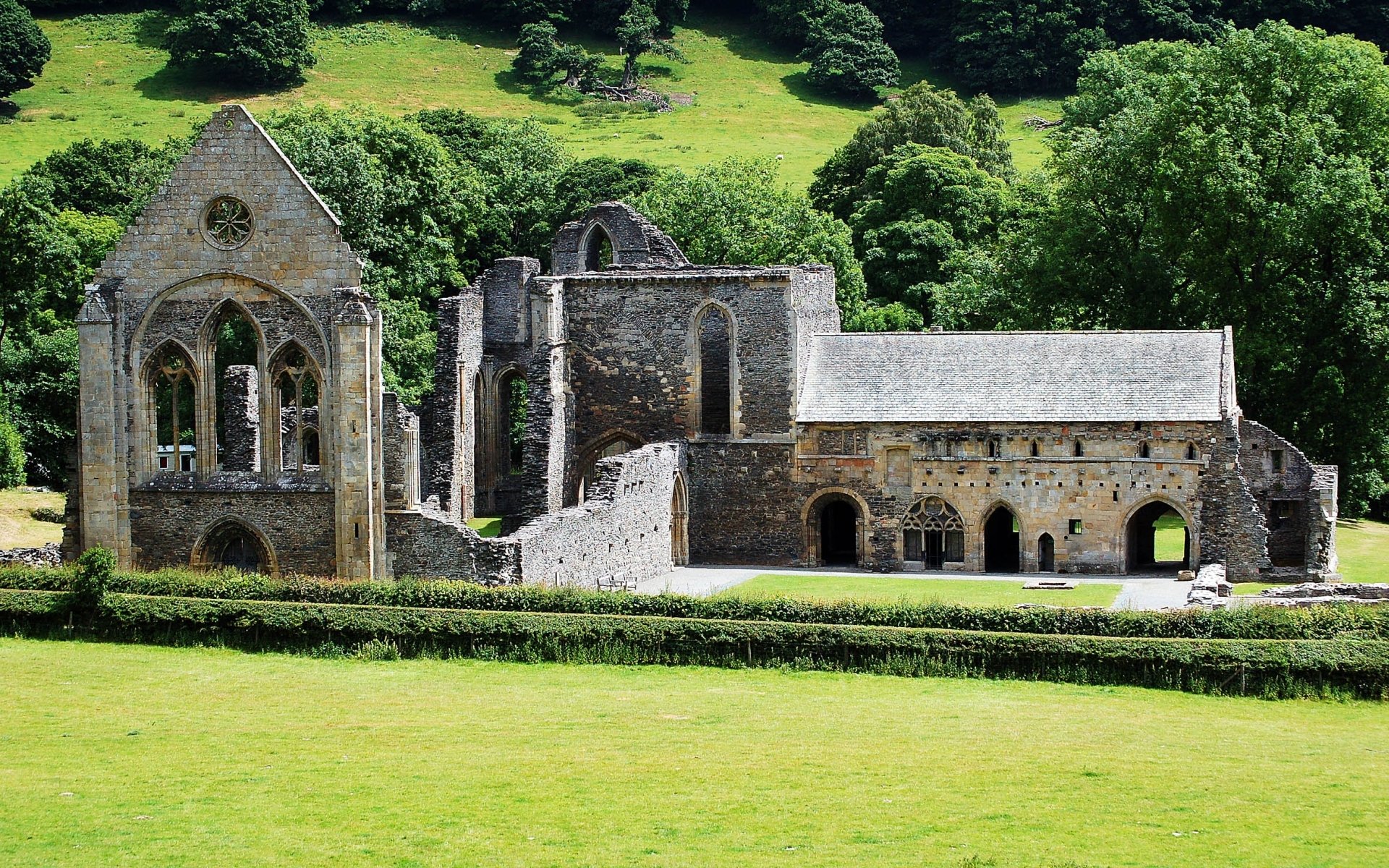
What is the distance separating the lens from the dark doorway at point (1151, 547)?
171ft

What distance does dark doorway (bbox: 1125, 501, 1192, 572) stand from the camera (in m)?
52.2

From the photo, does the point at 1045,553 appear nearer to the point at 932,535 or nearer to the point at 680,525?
the point at 932,535

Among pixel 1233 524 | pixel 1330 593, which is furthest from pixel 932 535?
pixel 1330 593

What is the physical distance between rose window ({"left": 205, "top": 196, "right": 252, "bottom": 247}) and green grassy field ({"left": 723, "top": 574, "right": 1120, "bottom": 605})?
14.3 m

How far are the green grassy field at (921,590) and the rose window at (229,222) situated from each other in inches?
564

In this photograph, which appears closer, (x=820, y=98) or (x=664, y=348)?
(x=664, y=348)

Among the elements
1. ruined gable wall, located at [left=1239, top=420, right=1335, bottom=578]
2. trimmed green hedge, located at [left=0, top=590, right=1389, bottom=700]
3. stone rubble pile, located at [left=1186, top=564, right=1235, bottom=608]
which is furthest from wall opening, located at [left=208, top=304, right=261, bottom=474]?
ruined gable wall, located at [left=1239, top=420, right=1335, bottom=578]

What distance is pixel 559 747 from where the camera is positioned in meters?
28.7

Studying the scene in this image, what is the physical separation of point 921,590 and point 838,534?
9.13 metres

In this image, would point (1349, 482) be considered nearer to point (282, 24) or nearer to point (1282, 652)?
point (1282, 652)

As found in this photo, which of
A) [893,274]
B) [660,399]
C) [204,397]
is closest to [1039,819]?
[204,397]

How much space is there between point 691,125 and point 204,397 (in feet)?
232

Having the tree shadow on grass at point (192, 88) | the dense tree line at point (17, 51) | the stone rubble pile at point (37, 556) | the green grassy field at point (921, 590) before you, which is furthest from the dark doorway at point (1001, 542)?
the dense tree line at point (17, 51)

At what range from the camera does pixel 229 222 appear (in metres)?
44.1
